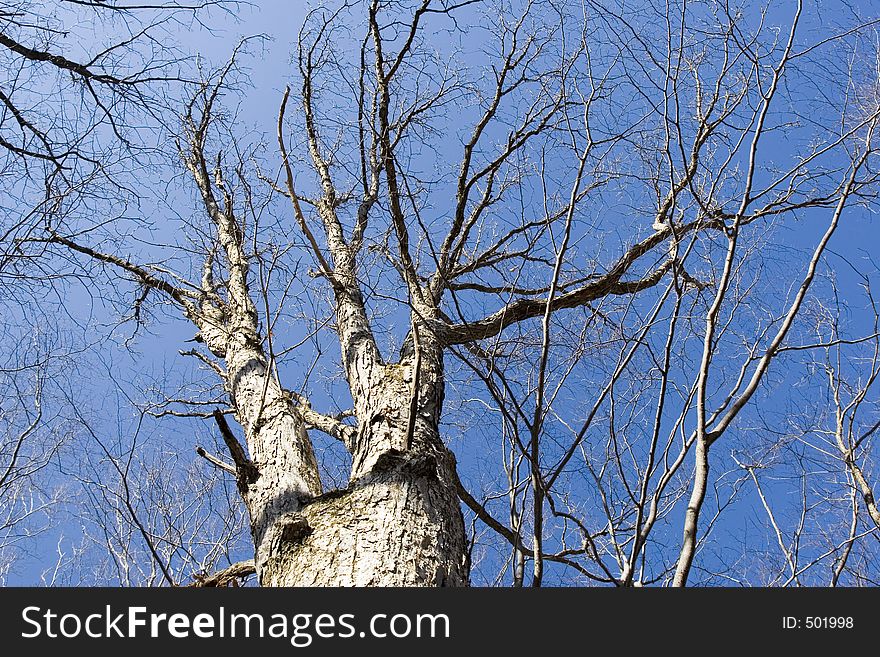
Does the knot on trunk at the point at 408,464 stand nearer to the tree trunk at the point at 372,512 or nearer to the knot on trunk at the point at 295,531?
the tree trunk at the point at 372,512

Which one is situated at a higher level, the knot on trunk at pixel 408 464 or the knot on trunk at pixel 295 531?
the knot on trunk at pixel 408 464

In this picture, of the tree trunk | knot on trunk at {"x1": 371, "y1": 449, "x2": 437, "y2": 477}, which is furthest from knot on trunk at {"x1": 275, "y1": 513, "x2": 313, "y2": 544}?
knot on trunk at {"x1": 371, "y1": 449, "x2": 437, "y2": 477}

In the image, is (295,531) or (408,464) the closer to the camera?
(295,531)

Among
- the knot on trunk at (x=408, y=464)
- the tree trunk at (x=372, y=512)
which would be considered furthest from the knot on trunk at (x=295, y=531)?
the knot on trunk at (x=408, y=464)

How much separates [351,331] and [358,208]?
4.91 feet

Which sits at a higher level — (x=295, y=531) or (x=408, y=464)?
(x=408, y=464)

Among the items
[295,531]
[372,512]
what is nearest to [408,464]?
[372,512]

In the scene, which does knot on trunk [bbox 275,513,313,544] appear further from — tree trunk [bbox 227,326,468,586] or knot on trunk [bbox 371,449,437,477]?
knot on trunk [bbox 371,449,437,477]

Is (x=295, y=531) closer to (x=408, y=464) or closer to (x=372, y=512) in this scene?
(x=372, y=512)
